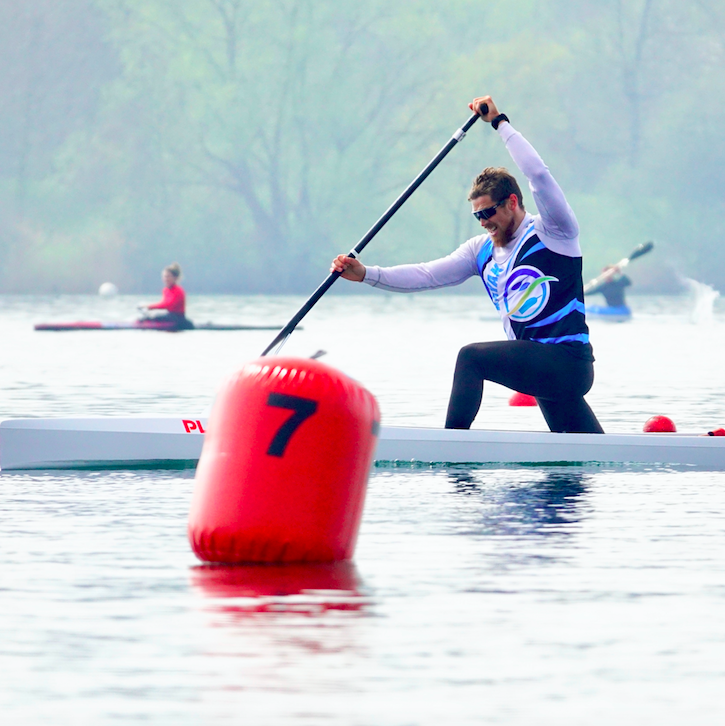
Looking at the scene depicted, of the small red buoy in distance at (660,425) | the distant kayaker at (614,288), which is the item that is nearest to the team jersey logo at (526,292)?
the small red buoy in distance at (660,425)

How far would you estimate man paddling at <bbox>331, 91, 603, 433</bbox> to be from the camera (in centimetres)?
773

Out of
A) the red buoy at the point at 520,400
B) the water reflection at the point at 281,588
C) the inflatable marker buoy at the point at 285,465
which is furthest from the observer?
the red buoy at the point at 520,400

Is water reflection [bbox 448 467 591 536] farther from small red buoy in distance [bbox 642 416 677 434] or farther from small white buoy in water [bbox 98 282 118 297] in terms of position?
small white buoy in water [bbox 98 282 118 297]

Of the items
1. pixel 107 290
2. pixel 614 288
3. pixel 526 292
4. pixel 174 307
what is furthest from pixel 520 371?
pixel 107 290

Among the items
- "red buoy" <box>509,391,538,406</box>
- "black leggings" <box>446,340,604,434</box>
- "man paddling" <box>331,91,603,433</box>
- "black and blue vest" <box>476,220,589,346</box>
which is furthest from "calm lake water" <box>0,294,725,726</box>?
"red buoy" <box>509,391,538,406</box>

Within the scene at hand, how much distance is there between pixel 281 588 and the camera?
5.32m

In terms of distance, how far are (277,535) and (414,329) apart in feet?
85.0

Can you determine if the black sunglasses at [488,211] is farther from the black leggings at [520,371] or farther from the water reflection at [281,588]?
the water reflection at [281,588]

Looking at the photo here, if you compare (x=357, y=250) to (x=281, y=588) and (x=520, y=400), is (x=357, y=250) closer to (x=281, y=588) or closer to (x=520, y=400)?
(x=281, y=588)

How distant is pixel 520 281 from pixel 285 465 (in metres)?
2.59

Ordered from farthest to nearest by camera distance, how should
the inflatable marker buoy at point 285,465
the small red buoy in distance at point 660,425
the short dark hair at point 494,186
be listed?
the small red buoy in distance at point 660,425 < the short dark hair at point 494,186 < the inflatable marker buoy at point 285,465

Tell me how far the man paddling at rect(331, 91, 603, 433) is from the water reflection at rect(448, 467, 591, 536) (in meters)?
0.42

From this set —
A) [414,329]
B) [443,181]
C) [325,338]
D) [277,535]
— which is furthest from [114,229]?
[277,535]

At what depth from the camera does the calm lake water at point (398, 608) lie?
12.9ft
